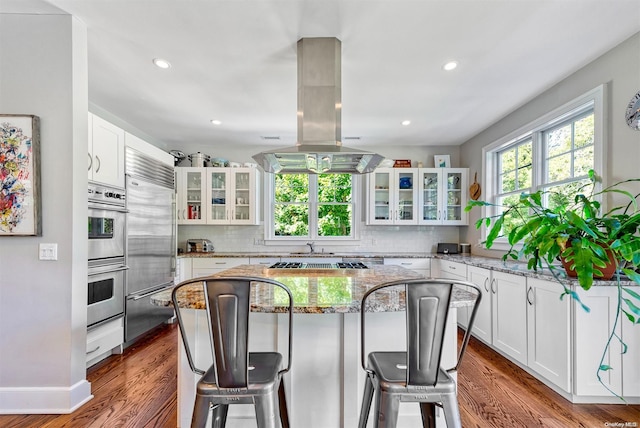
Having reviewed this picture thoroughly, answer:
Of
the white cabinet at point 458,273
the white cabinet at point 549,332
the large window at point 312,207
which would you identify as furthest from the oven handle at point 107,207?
the white cabinet at point 549,332

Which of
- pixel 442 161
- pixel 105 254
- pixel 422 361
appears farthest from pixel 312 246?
pixel 422 361

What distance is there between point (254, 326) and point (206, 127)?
10.5 ft

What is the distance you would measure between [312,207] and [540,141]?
301cm

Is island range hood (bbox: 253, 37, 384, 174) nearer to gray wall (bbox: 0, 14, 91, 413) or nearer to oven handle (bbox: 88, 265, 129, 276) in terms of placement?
gray wall (bbox: 0, 14, 91, 413)

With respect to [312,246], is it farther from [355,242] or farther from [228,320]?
[228,320]

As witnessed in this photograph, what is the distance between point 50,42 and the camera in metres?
2.02

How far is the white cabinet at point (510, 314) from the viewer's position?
256 centimetres

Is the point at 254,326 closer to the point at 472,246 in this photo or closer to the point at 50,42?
the point at 50,42

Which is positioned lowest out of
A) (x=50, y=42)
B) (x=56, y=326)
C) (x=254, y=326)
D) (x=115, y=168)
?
(x=56, y=326)

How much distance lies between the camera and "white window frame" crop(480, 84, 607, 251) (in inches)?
92.8

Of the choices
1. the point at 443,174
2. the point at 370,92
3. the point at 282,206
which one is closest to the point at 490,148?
the point at 443,174

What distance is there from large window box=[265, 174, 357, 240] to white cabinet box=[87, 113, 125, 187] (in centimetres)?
225

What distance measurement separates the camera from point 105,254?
8.87 feet

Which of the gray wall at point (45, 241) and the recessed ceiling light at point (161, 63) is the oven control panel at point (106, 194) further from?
the recessed ceiling light at point (161, 63)
